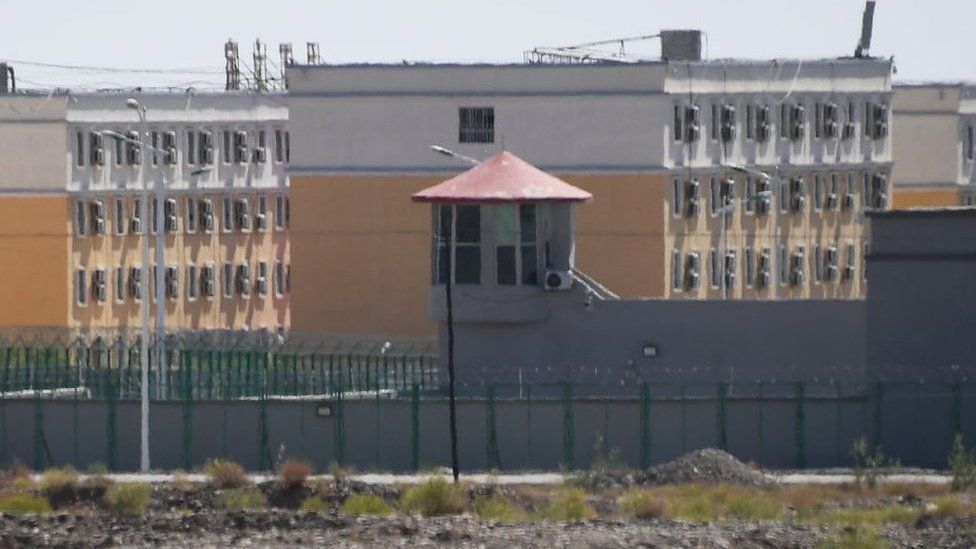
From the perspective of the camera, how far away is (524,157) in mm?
91250

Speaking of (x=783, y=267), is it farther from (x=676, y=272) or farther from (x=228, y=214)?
(x=228, y=214)

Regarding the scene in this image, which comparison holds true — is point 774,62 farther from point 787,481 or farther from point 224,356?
point 787,481

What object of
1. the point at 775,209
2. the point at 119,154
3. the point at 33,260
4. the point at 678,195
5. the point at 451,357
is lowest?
the point at 451,357

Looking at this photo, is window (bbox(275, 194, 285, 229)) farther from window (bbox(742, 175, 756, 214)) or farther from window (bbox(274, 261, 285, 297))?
window (bbox(742, 175, 756, 214))

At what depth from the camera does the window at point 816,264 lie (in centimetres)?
9850

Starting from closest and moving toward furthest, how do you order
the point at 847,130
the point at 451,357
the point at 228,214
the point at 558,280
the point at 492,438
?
the point at 451,357 < the point at 492,438 < the point at 558,280 < the point at 847,130 < the point at 228,214

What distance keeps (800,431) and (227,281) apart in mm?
51036

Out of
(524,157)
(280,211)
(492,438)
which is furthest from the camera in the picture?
(280,211)

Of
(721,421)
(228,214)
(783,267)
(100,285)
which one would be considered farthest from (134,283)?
(721,421)

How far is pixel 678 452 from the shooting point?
61281 mm

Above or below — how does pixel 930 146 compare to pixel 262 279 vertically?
above

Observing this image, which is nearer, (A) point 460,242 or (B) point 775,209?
(A) point 460,242

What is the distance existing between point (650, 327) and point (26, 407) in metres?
12.8

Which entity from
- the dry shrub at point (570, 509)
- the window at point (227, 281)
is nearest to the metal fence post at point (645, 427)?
the dry shrub at point (570, 509)
